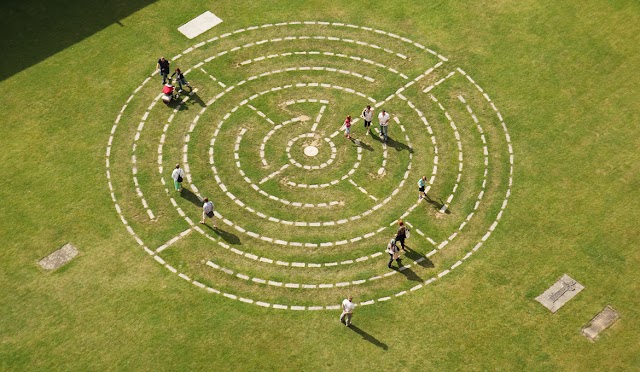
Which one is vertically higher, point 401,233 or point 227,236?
point 401,233

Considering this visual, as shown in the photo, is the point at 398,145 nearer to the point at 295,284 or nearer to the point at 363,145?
the point at 363,145

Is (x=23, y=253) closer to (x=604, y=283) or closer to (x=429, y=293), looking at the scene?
(x=429, y=293)

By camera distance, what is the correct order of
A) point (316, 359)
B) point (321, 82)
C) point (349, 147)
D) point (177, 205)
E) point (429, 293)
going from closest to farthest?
1. point (316, 359)
2. point (429, 293)
3. point (177, 205)
4. point (349, 147)
5. point (321, 82)

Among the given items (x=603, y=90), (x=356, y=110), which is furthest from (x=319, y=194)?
(x=603, y=90)

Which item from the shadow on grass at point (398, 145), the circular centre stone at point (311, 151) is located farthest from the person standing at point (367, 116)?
the circular centre stone at point (311, 151)

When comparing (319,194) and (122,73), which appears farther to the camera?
(122,73)

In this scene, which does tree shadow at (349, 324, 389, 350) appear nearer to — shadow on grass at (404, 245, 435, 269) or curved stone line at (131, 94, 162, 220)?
shadow on grass at (404, 245, 435, 269)

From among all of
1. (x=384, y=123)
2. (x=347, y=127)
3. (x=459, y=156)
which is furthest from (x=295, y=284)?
(x=459, y=156)
